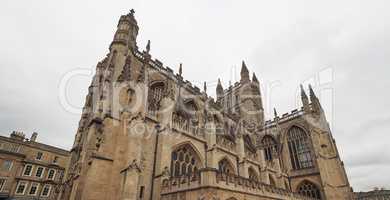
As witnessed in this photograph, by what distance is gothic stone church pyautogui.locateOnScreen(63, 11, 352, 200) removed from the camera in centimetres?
1192

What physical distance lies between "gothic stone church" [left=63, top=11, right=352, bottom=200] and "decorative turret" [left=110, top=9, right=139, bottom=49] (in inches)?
3.7

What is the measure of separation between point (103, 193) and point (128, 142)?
10.2 feet

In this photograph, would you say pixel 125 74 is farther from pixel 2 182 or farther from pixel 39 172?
pixel 39 172

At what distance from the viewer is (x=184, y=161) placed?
16.4 m

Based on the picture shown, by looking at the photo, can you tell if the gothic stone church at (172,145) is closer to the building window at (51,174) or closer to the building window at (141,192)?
the building window at (141,192)

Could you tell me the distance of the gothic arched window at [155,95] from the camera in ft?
57.4

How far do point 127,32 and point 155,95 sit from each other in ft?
21.1

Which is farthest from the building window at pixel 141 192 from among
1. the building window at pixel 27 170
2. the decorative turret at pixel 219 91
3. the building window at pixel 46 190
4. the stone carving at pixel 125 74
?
the decorative turret at pixel 219 91

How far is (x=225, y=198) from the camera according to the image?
10.9 metres

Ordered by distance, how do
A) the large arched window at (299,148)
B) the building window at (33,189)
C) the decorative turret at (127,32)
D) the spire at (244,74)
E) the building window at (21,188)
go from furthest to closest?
the spire at (244,74), the building window at (33,189), the large arched window at (299,148), the building window at (21,188), the decorative turret at (127,32)

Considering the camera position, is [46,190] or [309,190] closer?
[309,190]

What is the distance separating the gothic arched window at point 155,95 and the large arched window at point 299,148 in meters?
19.7

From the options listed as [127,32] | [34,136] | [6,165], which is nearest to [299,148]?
[127,32]

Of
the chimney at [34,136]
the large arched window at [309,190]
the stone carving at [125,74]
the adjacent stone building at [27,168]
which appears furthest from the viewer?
the chimney at [34,136]
